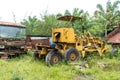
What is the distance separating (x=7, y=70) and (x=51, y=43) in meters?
4.49

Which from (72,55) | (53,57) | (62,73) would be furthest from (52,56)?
(62,73)

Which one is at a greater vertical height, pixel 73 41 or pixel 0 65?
pixel 73 41

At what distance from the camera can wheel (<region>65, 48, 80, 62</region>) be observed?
11.8 metres

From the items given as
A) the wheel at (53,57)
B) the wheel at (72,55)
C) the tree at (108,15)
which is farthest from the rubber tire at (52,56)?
the tree at (108,15)

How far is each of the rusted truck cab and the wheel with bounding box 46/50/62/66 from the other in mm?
2847

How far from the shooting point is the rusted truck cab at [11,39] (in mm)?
13234

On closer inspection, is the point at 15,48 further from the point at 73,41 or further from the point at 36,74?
the point at 36,74

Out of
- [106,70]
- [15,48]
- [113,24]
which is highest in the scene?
[113,24]

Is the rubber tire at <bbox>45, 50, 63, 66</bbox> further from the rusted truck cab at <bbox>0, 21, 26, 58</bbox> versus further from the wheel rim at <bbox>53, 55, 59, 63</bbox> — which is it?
the rusted truck cab at <bbox>0, 21, 26, 58</bbox>

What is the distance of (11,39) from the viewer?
13.5 metres

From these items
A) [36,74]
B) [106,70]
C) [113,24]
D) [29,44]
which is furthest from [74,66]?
[113,24]

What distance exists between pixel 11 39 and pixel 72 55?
3545mm

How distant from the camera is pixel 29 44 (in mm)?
14242

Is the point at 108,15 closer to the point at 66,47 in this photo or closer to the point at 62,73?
the point at 66,47
